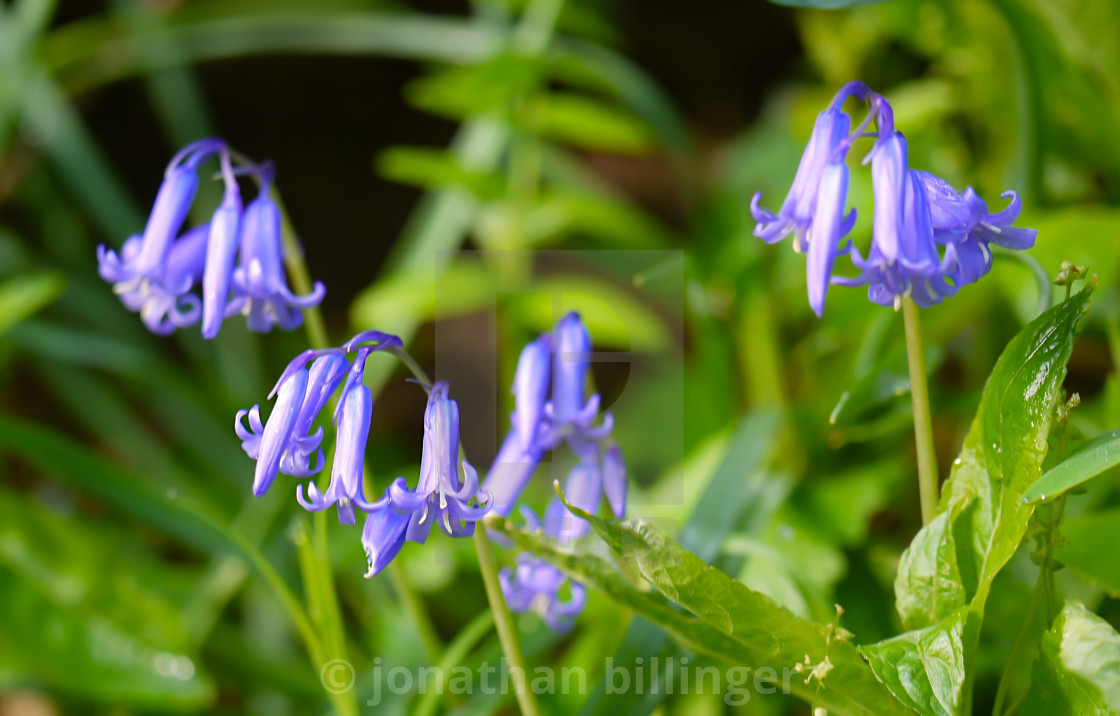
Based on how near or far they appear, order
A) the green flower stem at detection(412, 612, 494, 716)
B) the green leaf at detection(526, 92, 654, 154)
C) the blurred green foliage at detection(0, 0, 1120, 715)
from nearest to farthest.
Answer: the green flower stem at detection(412, 612, 494, 716) → the blurred green foliage at detection(0, 0, 1120, 715) → the green leaf at detection(526, 92, 654, 154)

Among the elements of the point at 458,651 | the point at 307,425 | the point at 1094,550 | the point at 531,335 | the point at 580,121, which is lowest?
the point at 531,335

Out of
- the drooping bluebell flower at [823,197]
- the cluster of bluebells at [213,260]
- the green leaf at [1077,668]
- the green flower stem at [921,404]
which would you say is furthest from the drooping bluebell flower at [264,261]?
the green leaf at [1077,668]

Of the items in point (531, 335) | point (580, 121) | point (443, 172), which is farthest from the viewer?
point (531, 335)

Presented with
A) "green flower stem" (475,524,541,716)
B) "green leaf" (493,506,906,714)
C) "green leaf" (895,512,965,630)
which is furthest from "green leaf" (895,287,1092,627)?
"green flower stem" (475,524,541,716)

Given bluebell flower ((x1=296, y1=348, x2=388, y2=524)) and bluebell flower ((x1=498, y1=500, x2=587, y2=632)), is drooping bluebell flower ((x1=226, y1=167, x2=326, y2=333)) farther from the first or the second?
bluebell flower ((x1=498, y1=500, x2=587, y2=632))

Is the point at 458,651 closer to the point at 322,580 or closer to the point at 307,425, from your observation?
the point at 322,580

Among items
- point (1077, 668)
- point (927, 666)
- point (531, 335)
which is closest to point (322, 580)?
point (927, 666)
